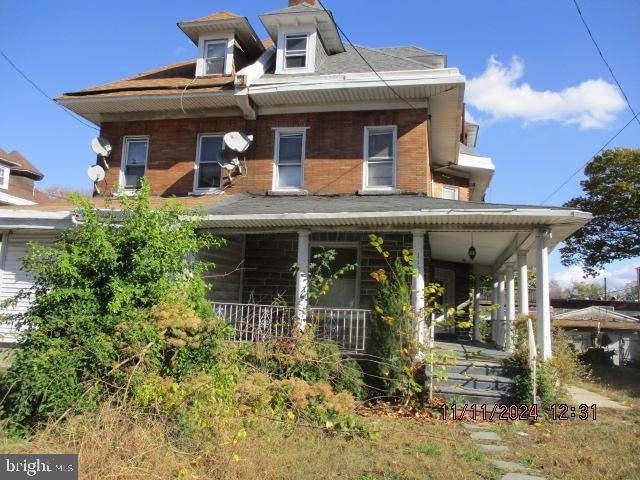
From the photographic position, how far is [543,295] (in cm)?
870

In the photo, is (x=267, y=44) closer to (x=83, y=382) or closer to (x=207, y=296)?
(x=207, y=296)

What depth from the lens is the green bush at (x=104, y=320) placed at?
5.34 m

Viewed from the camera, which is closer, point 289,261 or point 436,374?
point 436,374

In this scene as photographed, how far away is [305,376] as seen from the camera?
7.71 meters

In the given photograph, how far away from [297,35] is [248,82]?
200 cm

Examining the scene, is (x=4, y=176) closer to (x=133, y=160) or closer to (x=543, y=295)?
→ (x=133, y=160)

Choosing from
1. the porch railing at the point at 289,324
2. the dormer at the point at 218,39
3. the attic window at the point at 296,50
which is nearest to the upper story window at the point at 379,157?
the attic window at the point at 296,50

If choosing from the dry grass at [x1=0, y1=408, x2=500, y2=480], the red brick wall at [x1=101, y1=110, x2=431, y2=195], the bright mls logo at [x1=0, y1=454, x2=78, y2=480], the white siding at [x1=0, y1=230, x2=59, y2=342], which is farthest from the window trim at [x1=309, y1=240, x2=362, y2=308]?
the bright mls logo at [x1=0, y1=454, x2=78, y2=480]

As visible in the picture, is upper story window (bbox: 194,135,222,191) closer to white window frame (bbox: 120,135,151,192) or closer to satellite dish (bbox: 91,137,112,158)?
white window frame (bbox: 120,135,151,192)

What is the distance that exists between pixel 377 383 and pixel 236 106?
7.20 m

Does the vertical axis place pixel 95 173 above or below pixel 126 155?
below

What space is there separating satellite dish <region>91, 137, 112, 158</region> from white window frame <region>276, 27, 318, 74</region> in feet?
15.2

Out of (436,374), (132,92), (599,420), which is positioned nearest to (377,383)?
(436,374)

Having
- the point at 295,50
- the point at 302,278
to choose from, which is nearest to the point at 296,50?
the point at 295,50
